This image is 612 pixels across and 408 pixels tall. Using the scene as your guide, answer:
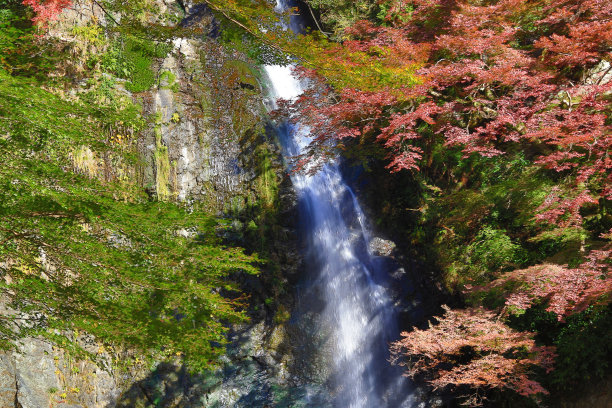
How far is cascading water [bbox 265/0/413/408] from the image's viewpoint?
329 inches

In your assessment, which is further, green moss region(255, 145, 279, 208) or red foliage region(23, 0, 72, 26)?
A: green moss region(255, 145, 279, 208)

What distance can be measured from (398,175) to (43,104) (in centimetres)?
782

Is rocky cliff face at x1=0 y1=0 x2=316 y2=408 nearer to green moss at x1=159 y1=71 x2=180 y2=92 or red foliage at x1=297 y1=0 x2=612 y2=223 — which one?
green moss at x1=159 y1=71 x2=180 y2=92

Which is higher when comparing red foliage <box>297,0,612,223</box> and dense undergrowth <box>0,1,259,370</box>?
red foliage <box>297,0,612,223</box>

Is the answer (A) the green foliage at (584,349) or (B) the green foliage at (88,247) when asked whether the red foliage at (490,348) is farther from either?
(B) the green foliage at (88,247)

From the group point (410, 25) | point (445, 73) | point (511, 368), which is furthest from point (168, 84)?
point (511, 368)

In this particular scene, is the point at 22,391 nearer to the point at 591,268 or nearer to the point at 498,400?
the point at 498,400

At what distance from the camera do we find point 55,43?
27.2ft

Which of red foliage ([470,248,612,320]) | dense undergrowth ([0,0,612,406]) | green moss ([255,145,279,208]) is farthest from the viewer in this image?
green moss ([255,145,279,208])

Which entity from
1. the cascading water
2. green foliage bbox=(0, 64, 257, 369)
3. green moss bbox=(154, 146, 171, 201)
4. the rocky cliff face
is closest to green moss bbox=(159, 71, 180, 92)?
the rocky cliff face

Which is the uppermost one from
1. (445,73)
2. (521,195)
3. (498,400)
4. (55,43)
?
(445,73)

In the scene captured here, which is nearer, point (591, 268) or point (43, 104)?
point (43, 104)

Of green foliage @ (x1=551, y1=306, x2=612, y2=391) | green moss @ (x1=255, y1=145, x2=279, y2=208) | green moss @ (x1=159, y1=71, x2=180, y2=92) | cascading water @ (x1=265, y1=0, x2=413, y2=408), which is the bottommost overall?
cascading water @ (x1=265, y1=0, x2=413, y2=408)

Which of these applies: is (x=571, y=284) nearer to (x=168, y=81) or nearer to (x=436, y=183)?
(x=436, y=183)
